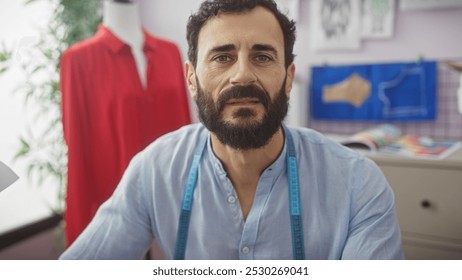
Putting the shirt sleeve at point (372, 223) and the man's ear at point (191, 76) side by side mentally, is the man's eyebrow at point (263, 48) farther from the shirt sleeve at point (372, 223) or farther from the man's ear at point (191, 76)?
the shirt sleeve at point (372, 223)

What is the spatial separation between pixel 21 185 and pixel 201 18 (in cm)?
68

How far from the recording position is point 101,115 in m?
0.94

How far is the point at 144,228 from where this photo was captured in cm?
74

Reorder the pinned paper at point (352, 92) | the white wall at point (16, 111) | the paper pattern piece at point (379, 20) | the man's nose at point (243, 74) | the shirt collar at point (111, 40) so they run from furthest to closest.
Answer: the pinned paper at point (352, 92), the paper pattern piece at point (379, 20), the shirt collar at point (111, 40), the white wall at point (16, 111), the man's nose at point (243, 74)

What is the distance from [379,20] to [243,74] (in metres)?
0.74

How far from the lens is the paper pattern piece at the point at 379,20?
1.17 meters

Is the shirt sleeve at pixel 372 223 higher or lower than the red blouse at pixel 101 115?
lower

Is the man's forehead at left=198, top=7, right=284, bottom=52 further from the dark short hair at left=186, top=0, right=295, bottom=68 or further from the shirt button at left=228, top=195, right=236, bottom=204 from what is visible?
the shirt button at left=228, top=195, right=236, bottom=204

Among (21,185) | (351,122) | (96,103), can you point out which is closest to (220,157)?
(96,103)

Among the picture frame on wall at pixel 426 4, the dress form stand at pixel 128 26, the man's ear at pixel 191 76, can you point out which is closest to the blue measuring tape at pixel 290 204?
the man's ear at pixel 191 76

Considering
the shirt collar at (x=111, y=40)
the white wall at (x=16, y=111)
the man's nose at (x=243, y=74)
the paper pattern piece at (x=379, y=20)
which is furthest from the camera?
the paper pattern piece at (x=379, y=20)

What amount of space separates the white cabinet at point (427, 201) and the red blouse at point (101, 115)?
641mm

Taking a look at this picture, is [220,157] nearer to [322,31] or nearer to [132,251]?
[132,251]

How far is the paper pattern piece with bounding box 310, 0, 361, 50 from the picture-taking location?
1188 millimetres
